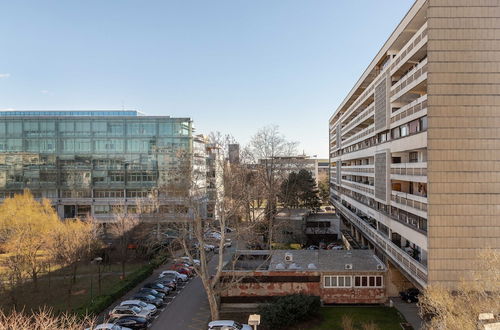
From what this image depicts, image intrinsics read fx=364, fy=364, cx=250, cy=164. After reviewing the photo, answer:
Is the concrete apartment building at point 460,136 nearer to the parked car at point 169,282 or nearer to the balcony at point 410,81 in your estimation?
the balcony at point 410,81

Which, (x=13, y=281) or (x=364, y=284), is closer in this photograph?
(x=13, y=281)

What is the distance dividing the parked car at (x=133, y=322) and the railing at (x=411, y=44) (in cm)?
2407

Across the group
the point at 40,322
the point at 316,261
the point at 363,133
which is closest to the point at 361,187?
the point at 363,133

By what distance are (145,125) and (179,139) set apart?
567 centimetres

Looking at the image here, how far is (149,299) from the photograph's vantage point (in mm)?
27594

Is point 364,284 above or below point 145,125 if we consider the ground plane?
below

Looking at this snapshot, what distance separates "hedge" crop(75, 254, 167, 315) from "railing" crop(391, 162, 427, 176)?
70.2 ft

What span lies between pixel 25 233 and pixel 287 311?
74.4 ft

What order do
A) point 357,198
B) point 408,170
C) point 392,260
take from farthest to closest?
point 357,198 < point 392,260 < point 408,170

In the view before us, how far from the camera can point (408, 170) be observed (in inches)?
909

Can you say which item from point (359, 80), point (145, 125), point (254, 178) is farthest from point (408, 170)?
point (145, 125)

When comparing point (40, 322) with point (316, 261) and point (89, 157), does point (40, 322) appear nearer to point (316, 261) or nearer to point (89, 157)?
point (316, 261)

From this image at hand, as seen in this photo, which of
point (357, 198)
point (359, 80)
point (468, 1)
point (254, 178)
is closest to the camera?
point (468, 1)

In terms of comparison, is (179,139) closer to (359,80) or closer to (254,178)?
(254,178)
